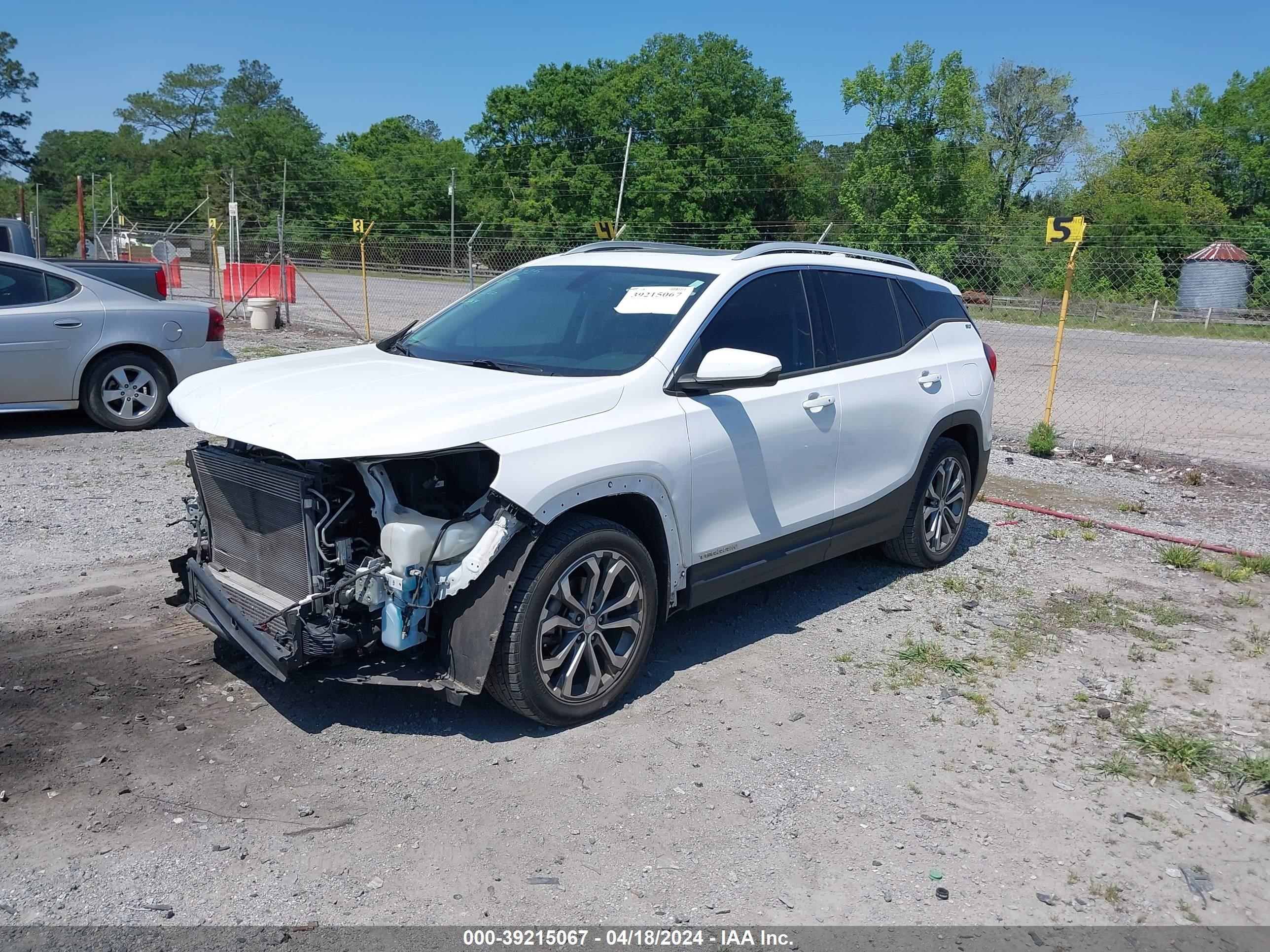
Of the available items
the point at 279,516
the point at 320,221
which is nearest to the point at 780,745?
the point at 279,516

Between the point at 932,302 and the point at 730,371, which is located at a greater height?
the point at 932,302

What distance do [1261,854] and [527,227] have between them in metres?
38.3

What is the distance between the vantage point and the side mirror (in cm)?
441

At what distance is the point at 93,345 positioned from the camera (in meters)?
9.04

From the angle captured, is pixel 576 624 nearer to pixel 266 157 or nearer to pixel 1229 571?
pixel 1229 571

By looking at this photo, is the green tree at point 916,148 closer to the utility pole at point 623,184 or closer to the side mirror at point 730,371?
the utility pole at point 623,184

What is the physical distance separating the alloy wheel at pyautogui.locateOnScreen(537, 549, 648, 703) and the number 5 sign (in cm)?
721

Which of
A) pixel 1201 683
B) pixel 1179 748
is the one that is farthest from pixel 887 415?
pixel 1179 748

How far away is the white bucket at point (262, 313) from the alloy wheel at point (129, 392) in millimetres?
10018

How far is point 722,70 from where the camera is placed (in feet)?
167

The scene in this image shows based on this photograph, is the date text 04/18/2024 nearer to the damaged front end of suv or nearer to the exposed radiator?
the damaged front end of suv

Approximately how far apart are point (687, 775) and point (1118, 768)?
5.71 feet

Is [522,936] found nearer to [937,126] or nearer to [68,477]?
[68,477]

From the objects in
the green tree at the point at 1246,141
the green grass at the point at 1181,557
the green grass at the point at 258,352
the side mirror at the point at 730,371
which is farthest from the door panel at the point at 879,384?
the green tree at the point at 1246,141
